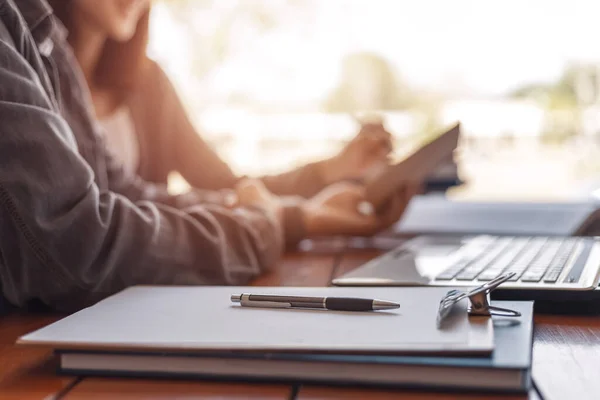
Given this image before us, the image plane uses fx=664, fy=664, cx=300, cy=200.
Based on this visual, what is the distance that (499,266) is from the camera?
2.22ft

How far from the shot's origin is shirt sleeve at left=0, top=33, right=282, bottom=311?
1.73 ft

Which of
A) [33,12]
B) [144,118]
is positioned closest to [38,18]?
[33,12]

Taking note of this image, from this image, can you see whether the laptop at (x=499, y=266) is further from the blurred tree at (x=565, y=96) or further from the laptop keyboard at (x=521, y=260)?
the blurred tree at (x=565, y=96)

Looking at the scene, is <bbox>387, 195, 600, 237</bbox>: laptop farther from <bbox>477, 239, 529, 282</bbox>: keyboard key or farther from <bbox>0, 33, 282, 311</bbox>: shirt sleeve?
<bbox>0, 33, 282, 311</bbox>: shirt sleeve

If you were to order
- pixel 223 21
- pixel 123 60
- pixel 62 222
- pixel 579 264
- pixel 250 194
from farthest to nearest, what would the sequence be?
1. pixel 223 21
2. pixel 123 60
3. pixel 250 194
4. pixel 579 264
5. pixel 62 222

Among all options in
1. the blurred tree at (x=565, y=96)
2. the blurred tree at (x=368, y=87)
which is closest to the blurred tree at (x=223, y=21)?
the blurred tree at (x=368, y=87)

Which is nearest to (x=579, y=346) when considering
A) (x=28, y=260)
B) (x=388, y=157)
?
(x=28, y=260)

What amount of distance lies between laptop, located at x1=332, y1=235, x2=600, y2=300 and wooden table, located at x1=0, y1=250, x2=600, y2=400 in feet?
0.17

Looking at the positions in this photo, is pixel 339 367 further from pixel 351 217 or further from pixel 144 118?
pixel 144 118

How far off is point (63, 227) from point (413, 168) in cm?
61

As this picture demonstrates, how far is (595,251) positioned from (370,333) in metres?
0.45

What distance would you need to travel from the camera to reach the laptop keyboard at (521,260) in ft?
2.04

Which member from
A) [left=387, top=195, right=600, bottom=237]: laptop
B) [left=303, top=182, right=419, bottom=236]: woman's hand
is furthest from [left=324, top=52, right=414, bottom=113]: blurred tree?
[left=303, top=182, right=419, bottom=236]: woman's hand

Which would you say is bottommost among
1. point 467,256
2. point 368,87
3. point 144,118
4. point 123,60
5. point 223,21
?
point 368,87
